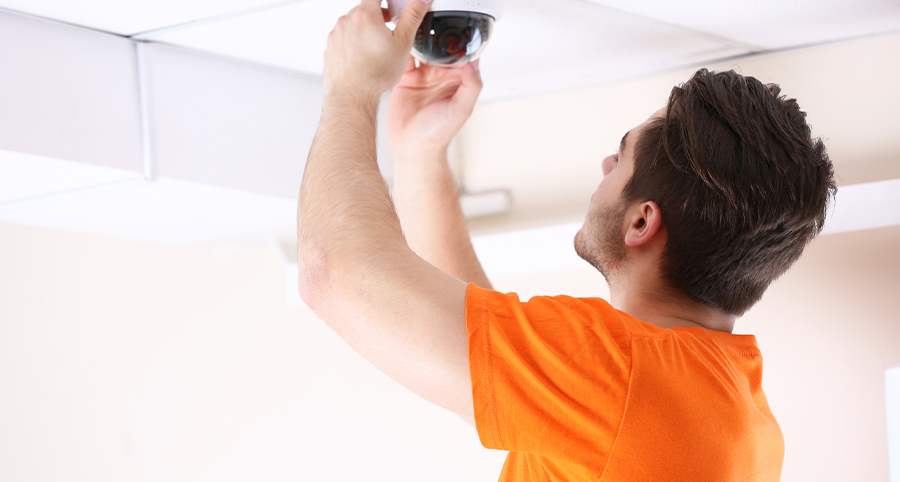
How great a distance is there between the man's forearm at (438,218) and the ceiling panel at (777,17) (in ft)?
1.24

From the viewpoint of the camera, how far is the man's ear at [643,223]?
911mm

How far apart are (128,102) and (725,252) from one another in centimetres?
77

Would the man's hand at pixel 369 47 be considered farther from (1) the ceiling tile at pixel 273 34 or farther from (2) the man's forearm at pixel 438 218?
(2) the man's forearm at pixel 438 218

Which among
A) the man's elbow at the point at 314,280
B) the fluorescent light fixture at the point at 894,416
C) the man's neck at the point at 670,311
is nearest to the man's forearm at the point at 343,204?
the man's elbow at the point at 314,280

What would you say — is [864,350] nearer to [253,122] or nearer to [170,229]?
[253,122]

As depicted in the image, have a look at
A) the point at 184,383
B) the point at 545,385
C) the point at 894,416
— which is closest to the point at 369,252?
the point at 545,385

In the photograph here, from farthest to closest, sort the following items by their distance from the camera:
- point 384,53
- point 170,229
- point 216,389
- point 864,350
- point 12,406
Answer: point 12,406
point 216,389
point 170,229
point 864,350
point 384,53

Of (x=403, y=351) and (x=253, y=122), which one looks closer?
(x=403, y=351)

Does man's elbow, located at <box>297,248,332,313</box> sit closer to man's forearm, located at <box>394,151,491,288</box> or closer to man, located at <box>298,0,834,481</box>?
man, located at <box>298,0,834,481</box>

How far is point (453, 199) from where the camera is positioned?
1.28 metres

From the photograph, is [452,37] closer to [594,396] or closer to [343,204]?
[343,204]

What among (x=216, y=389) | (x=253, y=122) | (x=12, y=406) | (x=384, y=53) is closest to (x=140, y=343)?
(x=216, y=389)

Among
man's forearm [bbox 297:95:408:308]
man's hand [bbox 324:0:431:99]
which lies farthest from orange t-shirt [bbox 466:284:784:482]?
man's hand [bbox 324:0:431:99]

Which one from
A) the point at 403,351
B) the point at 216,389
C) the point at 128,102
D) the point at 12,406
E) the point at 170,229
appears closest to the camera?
the point at 403,351
